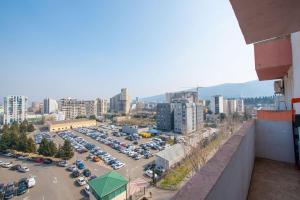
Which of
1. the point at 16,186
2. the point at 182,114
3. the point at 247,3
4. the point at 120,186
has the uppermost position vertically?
the point at 247,3

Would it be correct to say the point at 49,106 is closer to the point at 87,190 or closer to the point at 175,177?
the point at 87,190

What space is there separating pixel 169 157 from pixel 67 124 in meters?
28.3

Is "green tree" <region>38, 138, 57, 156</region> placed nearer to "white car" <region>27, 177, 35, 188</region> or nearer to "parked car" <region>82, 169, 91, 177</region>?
"white car" <region>27, 177, 35, 188</region>

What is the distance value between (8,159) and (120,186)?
15871mm

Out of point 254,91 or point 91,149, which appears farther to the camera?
point 254,91

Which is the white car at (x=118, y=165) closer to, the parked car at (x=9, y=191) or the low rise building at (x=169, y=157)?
the low rise building at (x=169, y=157)

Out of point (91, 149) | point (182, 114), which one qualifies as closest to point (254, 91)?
point (182, 114)

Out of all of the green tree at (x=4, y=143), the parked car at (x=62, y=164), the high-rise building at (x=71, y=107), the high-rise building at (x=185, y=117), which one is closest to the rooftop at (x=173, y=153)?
the parked car at (x=62, y=164)

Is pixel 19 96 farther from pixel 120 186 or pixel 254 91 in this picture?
pixel 254 91

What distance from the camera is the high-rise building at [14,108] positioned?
4000 centimetres

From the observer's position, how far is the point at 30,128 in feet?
99.0

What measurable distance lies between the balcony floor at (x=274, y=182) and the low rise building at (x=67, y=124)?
3523cm

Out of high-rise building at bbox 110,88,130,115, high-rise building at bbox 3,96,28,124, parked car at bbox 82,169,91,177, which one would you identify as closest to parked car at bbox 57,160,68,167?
parked car at bbox 82,169,91,177

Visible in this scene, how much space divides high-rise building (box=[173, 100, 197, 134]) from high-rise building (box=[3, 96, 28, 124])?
128 ft
